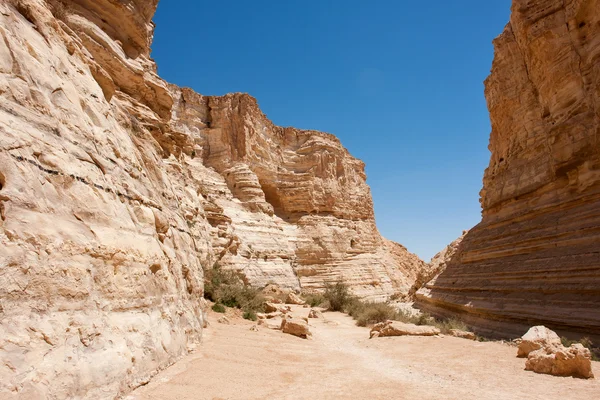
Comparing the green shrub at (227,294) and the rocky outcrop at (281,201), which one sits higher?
the rocky outcrop at (281,201)

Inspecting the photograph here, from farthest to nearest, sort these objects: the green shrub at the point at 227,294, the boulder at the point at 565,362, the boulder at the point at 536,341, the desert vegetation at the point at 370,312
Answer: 1. the green shrub at the point at 227,294
2. the desert vegetation at the point at 370,312
3. the boulder at the point at 536,341
4. the boulder at the point at 565,362

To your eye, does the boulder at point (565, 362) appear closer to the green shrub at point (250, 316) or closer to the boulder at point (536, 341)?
the boulder at point (536, 341)

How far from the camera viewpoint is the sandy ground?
4.41 meters

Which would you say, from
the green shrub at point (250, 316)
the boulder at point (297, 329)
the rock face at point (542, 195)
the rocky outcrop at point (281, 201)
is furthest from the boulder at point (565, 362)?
the rocky outcrop at point (281, 201)

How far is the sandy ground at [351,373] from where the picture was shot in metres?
4.41

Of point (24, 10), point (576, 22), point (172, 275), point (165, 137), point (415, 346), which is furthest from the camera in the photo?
point (165, 137)

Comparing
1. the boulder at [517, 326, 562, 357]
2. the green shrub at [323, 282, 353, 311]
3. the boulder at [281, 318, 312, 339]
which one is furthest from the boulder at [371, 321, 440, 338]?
the green shrub at [323, 282, 353, 311]

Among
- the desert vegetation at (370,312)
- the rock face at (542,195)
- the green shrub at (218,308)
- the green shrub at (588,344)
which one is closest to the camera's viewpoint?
the green shrub at (588,344)

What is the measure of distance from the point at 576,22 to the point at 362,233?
22.0 metres

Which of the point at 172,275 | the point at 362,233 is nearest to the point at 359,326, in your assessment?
the point at 172,275

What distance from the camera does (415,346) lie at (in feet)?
26.5

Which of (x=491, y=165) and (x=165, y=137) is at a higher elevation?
(x=491, y=165)

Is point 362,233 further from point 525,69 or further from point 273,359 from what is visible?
point 273,359

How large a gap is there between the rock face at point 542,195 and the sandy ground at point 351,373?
2.08 m
